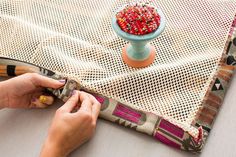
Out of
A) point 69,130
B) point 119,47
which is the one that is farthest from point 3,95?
point 119,47

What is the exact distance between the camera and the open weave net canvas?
0.70 metres

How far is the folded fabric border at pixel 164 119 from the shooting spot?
0.65 meters

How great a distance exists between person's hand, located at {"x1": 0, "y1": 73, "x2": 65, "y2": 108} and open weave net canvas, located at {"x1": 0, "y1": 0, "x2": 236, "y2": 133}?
0.06m

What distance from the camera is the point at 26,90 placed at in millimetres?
693

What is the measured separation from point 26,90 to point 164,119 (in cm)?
29

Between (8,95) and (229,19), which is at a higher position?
(229,19)

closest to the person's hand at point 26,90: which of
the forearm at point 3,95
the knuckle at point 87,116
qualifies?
the forearm at point 3,95

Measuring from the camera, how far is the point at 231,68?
2.40ft

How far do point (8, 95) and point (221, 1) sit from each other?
0.55 m

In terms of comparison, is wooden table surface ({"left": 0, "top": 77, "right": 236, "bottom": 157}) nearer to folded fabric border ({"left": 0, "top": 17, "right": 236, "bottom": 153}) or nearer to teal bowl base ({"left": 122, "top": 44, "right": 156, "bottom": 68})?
folded fabric border ({"left": 0, "top": 17, "right": 236, "bottom": 153})

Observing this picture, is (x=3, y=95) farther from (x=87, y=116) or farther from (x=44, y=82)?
(x=87, y=116)

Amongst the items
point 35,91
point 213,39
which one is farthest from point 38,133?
point 213,39

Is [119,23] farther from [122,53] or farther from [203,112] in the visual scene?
[203,112]

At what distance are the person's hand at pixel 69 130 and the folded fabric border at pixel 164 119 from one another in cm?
5
